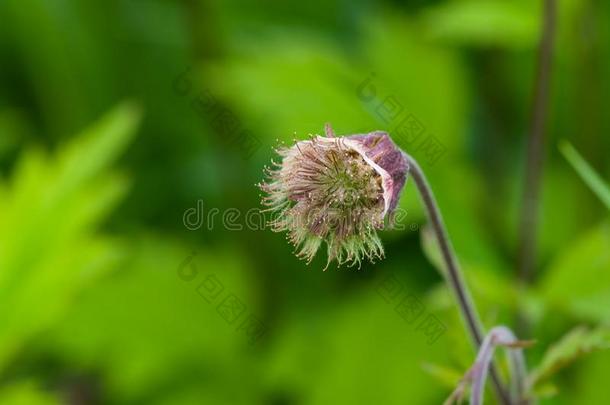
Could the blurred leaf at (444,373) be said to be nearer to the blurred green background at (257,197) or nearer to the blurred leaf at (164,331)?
the blurred green background at (257,197)

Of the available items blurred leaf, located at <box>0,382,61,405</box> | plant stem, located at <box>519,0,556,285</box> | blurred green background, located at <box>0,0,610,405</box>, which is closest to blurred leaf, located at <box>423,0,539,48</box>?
blurred green background, located at <box>0,0,610,405</box>

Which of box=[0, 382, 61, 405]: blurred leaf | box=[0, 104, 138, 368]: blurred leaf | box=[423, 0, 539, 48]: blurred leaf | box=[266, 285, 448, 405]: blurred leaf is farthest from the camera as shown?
box=[266, 285, 448, 405]: blurred leaf

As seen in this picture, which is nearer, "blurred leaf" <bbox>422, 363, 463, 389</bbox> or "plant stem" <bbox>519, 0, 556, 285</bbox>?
"blurred leaf" <bbox>422, 363, 463, 389</bbox>

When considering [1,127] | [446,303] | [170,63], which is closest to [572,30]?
[446,303]

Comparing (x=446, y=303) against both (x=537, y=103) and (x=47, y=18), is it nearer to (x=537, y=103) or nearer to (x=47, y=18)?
(x=537, y=103)

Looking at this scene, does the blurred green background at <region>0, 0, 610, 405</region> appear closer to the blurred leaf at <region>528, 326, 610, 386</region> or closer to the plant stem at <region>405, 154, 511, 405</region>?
the blurred leaf at <region>528, 326, 610, 386</region>

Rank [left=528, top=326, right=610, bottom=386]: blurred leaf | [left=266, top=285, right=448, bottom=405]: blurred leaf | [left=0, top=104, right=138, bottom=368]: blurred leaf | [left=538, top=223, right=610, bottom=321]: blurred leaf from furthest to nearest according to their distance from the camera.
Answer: [left=266, top=285, right=448, bottom=405]: blurred leaf < [left=0, top=104, right=138, bottom=368]: blurred leaf < [left=538, top=223, right=610, bottom=321]: blurred leaf < [left=528, top=326, right=610, bottom=386]: blurred leaf

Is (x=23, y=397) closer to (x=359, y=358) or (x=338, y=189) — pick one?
(x=359, y=358)

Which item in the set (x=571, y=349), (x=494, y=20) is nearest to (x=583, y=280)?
(x=571, y=349)
